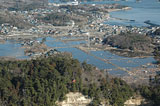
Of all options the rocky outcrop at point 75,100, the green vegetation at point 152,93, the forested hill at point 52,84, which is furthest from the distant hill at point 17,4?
the green vegetation at point 152,93

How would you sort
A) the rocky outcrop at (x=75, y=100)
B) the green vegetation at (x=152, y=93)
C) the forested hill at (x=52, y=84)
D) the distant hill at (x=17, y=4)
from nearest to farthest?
the forested hill at (x=52, y=84) < the green vegetation at (x=152, y=93) < the rocky outcrop at (x=75, y=100) < the distant hill at (x=17, y=4)

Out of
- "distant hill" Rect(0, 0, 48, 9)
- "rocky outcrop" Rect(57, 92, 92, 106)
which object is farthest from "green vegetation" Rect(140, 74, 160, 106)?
"distant hill" Rect(0, 0, 48, 9)

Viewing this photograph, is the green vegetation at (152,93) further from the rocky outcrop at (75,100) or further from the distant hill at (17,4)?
the distant hill at (17,4)

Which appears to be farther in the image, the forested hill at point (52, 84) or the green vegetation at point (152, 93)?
the green vegetation at point (152, 93)

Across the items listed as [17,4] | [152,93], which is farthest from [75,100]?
[17,4]

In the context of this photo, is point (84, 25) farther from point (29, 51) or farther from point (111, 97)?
point (111, 97)

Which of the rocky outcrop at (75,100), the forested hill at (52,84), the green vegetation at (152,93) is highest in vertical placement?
the forested hill at (52,84)

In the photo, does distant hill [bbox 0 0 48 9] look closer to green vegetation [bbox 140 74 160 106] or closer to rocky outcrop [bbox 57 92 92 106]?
rocky outcrop [bbox 57 92 92 106]

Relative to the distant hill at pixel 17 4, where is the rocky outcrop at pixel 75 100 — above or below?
below

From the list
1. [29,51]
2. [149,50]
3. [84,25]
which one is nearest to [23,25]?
[84,25]
